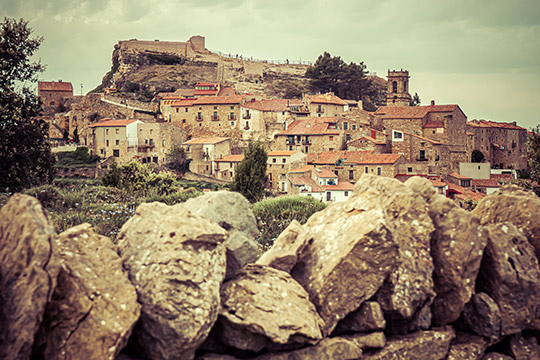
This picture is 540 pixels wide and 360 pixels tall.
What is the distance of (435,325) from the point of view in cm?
665

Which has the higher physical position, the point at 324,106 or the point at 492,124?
the point at 324,106

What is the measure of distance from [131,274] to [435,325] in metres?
3.64

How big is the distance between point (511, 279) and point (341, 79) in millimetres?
105001

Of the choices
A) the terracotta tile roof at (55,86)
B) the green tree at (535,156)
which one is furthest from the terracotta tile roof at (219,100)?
the green tree at (535,156)

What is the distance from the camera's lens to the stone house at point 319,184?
57.7 metres

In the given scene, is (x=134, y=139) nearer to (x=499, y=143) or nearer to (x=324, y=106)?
(x=324, y=106)

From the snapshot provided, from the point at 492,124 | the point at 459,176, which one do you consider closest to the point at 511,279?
the point at 459,176

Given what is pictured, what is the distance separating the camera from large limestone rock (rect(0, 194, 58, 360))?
4172 millimetres

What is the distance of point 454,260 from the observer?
6.45m

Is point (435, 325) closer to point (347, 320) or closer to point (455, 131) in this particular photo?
point (347, 320)

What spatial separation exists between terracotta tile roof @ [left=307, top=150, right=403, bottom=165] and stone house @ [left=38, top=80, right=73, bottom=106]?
62.3 meters

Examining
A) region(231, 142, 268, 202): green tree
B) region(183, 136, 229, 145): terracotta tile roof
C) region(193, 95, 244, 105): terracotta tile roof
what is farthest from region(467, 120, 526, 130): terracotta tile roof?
region(231, 142, 268, 202): green tree

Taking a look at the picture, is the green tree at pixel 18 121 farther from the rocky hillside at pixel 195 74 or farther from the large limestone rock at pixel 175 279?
the rocky hillside at pixel 195 74

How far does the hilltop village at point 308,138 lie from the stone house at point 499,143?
15 centimetres
